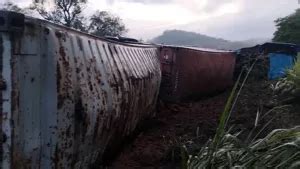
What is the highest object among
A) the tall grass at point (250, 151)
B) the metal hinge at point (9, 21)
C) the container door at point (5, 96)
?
the metal hinge at point (9, 21)

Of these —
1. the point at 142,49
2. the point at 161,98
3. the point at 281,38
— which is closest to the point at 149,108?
the point at 142,49

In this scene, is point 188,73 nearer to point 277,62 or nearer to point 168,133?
point 168,133

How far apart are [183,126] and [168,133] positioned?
0.39m

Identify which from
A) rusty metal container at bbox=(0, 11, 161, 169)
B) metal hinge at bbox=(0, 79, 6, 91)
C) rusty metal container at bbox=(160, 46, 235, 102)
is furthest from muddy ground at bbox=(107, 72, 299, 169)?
metal hinge at bbox=(0, 79, 6, 91)

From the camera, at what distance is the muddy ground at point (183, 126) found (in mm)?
4312

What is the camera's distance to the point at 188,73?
775 cm

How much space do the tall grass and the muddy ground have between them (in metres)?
1.02

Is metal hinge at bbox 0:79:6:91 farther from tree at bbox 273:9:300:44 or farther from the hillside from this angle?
the hillside

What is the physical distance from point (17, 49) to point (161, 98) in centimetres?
491

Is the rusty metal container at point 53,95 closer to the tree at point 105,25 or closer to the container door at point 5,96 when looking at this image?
the container door at point 5,96

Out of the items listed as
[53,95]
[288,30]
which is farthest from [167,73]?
[288,30]

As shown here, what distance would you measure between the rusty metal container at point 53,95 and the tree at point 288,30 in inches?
632

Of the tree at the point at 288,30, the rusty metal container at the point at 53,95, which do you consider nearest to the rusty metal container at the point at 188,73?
the rusty metal container at the point at 53,95

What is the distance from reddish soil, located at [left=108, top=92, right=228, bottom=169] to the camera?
169 inches
